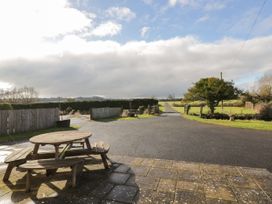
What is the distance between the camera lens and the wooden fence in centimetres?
1108

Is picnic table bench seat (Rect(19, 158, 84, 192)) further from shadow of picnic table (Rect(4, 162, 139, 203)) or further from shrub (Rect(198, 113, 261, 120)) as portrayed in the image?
shrub (Rect(198, 113, 261, 120))

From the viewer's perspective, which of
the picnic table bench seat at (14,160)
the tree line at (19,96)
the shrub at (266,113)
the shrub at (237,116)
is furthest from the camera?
the tree line at (19,96)

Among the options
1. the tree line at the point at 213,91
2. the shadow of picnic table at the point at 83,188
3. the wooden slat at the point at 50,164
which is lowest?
the shadow of picnic table at the point at 83,188

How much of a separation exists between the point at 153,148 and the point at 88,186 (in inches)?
148

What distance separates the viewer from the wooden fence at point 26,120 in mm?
11078

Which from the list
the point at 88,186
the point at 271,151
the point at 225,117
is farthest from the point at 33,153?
the point at 225,117

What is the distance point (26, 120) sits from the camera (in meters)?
12.4

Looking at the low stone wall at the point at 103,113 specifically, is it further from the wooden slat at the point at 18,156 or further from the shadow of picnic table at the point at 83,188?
the shadow of picnic table at the point at 83,188

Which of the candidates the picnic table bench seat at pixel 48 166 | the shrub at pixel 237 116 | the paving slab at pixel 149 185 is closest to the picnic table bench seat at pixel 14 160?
the paving slab at pixel 149 185

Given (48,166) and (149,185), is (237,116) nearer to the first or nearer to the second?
(149,185)

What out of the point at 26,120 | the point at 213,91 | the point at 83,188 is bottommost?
the point at 83,188

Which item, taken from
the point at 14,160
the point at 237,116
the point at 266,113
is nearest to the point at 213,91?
the point at 237,116

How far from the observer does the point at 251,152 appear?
258 inches

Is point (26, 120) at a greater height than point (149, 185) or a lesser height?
greater
